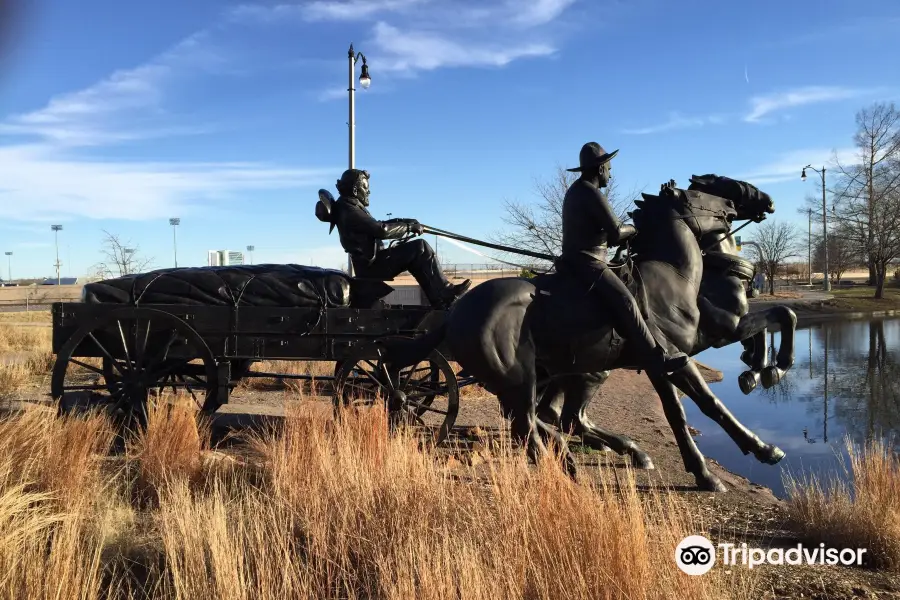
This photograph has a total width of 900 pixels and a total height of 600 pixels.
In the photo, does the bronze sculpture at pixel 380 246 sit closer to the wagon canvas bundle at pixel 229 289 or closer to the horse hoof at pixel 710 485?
the wagon canvas bundle at pixel 229 289

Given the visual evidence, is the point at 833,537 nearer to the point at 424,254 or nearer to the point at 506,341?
the point at 506,341

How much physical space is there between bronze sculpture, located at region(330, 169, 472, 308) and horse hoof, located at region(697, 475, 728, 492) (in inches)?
119

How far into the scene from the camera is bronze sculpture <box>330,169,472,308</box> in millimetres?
7270

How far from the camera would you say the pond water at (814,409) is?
25.4 feet

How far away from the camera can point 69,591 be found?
282cm

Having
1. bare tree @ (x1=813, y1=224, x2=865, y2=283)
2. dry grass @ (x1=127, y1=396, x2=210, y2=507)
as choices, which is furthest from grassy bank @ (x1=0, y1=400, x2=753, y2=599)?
bare tree @ (x1=813, y1=224, x2=865, y2=283)

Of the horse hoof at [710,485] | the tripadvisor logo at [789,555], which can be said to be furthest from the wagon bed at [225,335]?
the tripadvisor logo at [789,555]

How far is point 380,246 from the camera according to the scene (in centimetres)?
739

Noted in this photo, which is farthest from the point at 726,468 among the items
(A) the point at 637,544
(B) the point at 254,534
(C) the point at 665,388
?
(B) the point at 254,534

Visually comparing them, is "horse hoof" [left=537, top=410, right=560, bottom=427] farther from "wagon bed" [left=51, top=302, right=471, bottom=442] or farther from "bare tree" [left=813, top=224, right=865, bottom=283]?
"bare tree" [left=813, top=224, right=865, bottom=283]

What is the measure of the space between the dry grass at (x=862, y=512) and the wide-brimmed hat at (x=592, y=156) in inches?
106

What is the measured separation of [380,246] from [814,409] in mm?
7676

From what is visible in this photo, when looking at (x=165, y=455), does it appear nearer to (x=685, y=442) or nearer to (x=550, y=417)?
(x=550, y=417)

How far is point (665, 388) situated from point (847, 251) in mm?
41885
